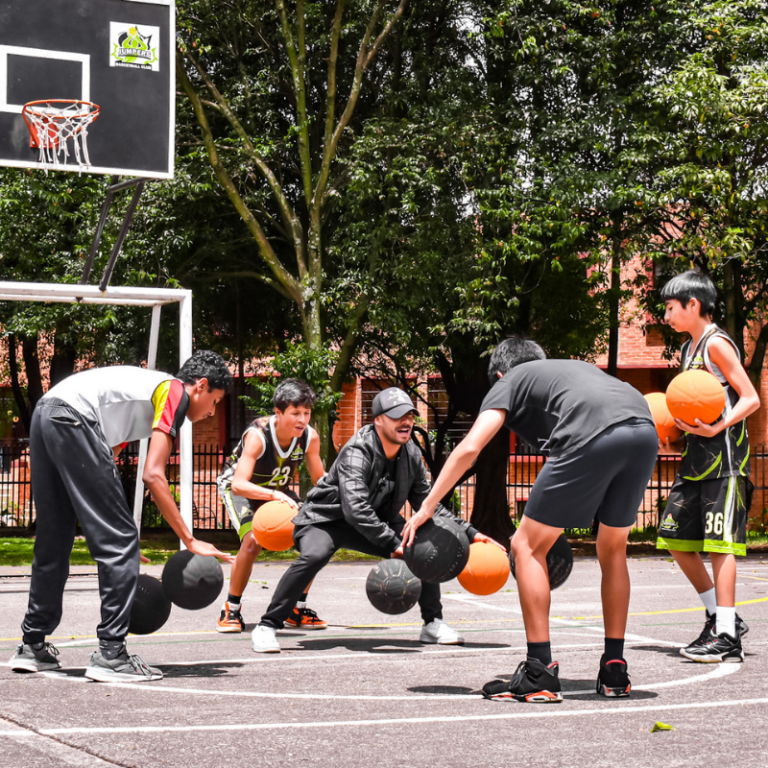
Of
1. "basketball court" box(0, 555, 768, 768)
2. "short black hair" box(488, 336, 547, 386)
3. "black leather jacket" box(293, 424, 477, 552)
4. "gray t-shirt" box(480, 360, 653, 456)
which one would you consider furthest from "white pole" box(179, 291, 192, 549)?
"gray t-shirt" box(480, 360, 653, 456)

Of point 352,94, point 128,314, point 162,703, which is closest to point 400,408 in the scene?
point 162,703

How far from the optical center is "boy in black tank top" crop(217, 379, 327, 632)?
7343mm

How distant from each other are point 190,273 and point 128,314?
1375 millimetres

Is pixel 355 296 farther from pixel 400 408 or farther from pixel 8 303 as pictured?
pixel 400 408

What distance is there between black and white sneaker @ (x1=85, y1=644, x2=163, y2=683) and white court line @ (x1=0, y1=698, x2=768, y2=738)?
3.69ft

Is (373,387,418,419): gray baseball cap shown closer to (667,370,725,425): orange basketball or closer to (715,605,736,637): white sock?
(667,370,725,425): orange basketball

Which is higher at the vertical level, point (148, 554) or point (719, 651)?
point (719, 651)

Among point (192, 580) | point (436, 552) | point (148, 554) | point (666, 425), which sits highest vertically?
point (666, 425)

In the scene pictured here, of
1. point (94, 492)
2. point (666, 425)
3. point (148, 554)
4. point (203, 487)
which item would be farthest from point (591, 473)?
point (203, 487)

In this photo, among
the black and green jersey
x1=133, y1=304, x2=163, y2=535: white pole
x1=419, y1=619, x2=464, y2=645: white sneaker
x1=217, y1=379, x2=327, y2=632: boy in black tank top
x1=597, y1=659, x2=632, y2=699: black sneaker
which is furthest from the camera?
x1=133, y1=304, x2=163, y2=535: white pole

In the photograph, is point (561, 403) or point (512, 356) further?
point (512, 356)

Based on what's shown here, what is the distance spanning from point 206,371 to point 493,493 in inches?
605

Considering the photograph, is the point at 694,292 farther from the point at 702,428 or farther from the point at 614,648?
the point at 614,648

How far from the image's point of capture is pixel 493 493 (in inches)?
815
